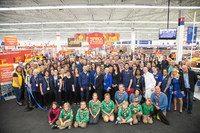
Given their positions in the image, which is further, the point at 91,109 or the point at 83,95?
→ the point at 83,95

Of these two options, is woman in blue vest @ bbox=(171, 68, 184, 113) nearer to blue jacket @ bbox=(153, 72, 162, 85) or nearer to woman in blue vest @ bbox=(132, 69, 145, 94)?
blue jacket @ bbox=(153, 72, 162, 85)

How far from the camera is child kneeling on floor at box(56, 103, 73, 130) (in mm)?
3270

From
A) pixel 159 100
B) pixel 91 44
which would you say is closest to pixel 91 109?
pixel 159 100

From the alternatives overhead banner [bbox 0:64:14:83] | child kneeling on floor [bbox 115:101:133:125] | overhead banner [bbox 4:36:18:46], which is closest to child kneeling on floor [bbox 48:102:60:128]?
child kneeling on floor [bbox 115:101:133:125]

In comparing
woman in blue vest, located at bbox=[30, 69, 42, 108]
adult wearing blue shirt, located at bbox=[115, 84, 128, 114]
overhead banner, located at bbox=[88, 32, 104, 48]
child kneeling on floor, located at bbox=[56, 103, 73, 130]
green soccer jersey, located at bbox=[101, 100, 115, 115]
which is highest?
overhead banner, located at bbox=[88, 32, 104, 48]

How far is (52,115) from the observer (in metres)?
3.44

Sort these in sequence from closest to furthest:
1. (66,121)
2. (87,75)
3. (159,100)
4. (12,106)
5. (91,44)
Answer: (66,121), (159,100), (87,75), (12,106), (91,44)

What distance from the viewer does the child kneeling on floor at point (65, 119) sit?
3.27 meters

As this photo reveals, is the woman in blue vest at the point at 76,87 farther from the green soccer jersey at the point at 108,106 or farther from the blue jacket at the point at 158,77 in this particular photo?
the blue jacket at the point at 158,77

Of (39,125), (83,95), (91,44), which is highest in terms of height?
(91,44)

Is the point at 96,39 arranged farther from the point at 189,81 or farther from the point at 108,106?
the point at 189,81

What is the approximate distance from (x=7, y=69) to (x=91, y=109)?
446 centimetres

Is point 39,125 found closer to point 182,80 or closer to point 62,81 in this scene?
point 62,81

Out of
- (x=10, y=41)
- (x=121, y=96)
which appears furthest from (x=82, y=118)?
(x=10, y=41)
